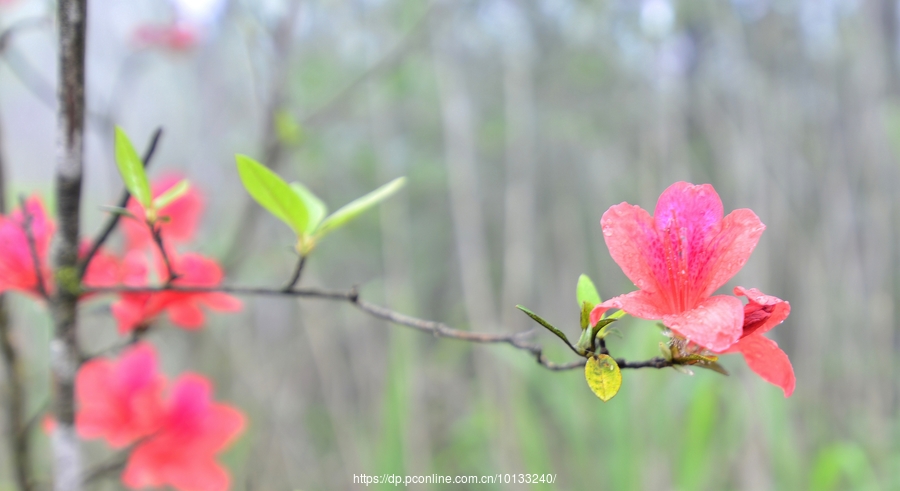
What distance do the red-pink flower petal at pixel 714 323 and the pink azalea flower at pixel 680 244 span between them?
2 centimetres

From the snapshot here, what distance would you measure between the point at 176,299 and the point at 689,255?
0.31m

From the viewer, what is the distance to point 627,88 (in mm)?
1735

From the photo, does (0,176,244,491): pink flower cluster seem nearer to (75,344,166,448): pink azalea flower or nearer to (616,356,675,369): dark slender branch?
(75,344,166,448): pink azalea flower

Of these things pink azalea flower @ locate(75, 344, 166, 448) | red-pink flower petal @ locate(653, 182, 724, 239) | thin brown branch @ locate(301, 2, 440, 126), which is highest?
thin brown branch @ locate(301, 2, 440, 126)

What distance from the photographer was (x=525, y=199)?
3.77 ft

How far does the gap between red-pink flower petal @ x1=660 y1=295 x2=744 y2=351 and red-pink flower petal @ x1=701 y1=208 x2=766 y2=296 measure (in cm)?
3

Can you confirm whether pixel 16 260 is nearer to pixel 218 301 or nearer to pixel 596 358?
pixel 218 301

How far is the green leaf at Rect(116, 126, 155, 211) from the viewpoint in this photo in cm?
26

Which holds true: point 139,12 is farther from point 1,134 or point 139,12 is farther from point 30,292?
point 30,292

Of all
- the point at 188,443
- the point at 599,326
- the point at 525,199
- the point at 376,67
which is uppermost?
the point at 376,67

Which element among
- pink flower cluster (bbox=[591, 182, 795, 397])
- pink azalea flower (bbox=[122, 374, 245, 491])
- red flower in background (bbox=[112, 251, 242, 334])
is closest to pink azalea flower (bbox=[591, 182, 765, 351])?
pink flower cluster (bbox=[591, 182, 795, 397])

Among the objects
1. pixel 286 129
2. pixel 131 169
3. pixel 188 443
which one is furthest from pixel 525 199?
pixel 131 169

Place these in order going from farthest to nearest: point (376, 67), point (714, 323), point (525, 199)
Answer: point (525, 199) → point (376, 67) → point (714, 323)

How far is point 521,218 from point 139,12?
1.52 metres
